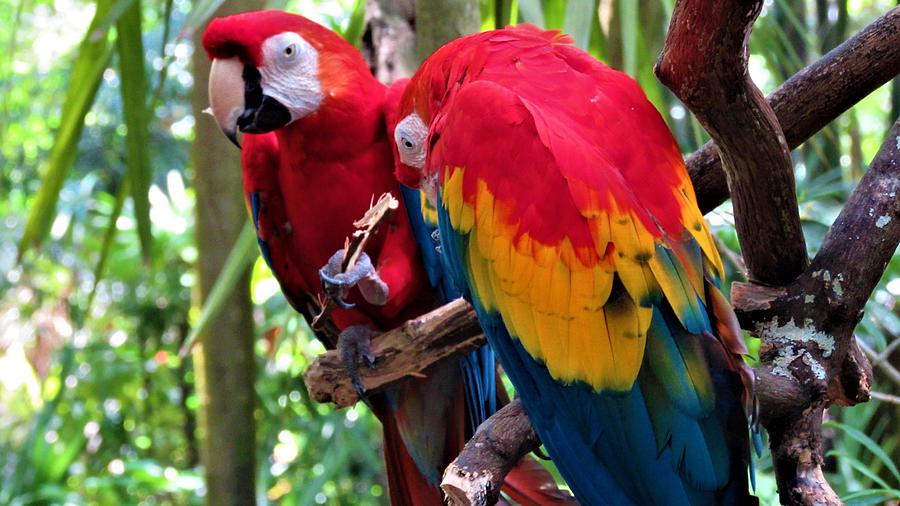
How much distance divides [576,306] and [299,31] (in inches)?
21.9

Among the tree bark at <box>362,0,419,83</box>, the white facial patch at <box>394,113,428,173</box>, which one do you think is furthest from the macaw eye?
the tree bark at <box>362,0,419,83</box>

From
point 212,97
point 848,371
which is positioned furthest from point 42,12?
point 848,371

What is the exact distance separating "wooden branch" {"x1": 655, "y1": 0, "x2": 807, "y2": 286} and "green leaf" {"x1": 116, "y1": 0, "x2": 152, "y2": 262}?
77cm

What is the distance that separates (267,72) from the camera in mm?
1034

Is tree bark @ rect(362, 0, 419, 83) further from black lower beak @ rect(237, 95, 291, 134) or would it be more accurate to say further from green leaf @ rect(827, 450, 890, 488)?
green leaf @ rect(827, 450, 890, 488)

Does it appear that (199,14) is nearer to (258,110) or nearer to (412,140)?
(258,110)

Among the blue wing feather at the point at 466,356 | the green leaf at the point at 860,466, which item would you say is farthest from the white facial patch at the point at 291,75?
the green leaf at the point at 860,466

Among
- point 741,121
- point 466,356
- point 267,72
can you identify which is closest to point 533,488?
point 466,356

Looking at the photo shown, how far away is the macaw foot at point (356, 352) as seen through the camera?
3.23 feet

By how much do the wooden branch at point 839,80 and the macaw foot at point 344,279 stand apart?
395mm

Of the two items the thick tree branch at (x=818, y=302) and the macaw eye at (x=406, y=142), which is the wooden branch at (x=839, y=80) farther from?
the macaw eye at (x=406, y=142)

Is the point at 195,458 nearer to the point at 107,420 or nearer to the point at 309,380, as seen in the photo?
the point at 107,420

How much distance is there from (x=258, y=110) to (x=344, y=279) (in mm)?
297

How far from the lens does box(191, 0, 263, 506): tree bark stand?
146 centimetres
